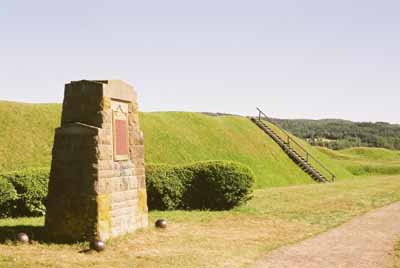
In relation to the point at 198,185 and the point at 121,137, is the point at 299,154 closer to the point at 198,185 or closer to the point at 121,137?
the point at 198,185

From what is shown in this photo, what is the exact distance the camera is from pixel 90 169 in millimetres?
14125

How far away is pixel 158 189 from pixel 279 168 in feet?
83.2

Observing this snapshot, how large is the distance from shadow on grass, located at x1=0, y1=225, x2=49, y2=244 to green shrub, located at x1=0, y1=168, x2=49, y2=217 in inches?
121

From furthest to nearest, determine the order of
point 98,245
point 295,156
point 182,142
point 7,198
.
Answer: point 295,156
point 182,142
point 7,198
point 98,245

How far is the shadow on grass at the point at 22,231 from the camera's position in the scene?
1416 centimetres

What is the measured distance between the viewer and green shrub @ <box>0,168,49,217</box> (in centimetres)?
1922

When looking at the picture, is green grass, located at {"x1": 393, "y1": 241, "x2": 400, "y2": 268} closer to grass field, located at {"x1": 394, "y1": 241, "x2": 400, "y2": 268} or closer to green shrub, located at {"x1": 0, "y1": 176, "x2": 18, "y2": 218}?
grass field, located at {"x1": 394, "y1": 241, "x2": 400, "y2": 268}

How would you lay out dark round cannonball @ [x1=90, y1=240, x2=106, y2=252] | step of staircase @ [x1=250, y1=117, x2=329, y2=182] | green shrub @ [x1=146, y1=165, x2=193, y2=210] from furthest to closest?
step of staircase @ [x1=250, y1=117, x2=329, y2=182] → green shrub @ [x1=146, y1=165, x2=193, y2=210] → dark round cannonball @ [x1=90, y1=240, x2=106, y2=252]

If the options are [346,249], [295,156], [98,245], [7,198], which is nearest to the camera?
[98,245]

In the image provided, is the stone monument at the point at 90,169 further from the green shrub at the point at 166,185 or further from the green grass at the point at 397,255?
the green grass at the point at 397,255

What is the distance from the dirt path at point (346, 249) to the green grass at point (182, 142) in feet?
69.4

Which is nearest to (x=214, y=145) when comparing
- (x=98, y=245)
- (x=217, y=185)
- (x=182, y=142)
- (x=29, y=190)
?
(x=182, y=142)

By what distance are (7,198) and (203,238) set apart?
27.7 ft

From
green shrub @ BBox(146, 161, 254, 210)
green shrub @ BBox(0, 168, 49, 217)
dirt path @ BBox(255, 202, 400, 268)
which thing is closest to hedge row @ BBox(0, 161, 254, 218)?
green shrub @ BBox(146, 161, 254, 210)
